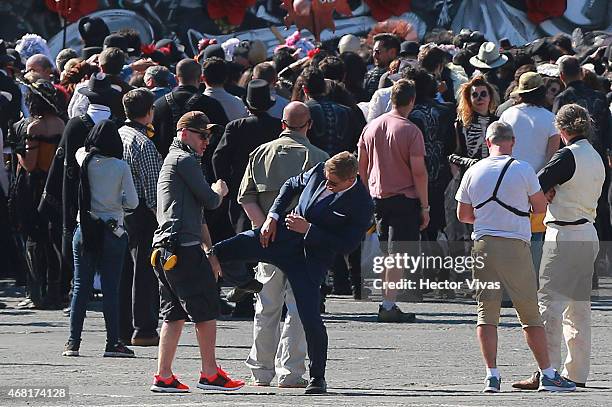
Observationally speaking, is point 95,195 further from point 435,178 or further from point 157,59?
point 157,59

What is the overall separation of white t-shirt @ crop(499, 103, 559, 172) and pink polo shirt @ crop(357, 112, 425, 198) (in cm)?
80

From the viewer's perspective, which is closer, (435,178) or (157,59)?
(435,178)

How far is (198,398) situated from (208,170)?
5081mm

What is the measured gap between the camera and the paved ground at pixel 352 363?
35.6 ft

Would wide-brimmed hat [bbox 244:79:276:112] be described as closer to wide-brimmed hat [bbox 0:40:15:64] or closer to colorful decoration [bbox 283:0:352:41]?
wide-brimmed hat [bbox 0:40:15:64]

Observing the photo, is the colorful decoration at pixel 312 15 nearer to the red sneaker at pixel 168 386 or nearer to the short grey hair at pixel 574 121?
the short grey hair at pixel 574 121

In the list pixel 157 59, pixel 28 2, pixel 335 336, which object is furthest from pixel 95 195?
pixel 28 2

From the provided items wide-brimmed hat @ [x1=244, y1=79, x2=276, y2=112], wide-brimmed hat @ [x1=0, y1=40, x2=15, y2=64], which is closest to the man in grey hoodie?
wide-brimmed hat @ [x1=244, y1=79, x2=276, y2=112]

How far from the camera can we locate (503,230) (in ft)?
37.6

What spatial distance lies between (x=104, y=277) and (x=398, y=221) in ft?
10.8

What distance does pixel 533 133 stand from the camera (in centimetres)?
1499

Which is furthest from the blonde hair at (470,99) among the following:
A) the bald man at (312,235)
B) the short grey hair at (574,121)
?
the bald man at (312,235)

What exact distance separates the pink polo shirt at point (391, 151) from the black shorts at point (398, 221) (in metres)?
0.07

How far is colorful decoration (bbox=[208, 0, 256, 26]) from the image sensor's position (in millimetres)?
26406
